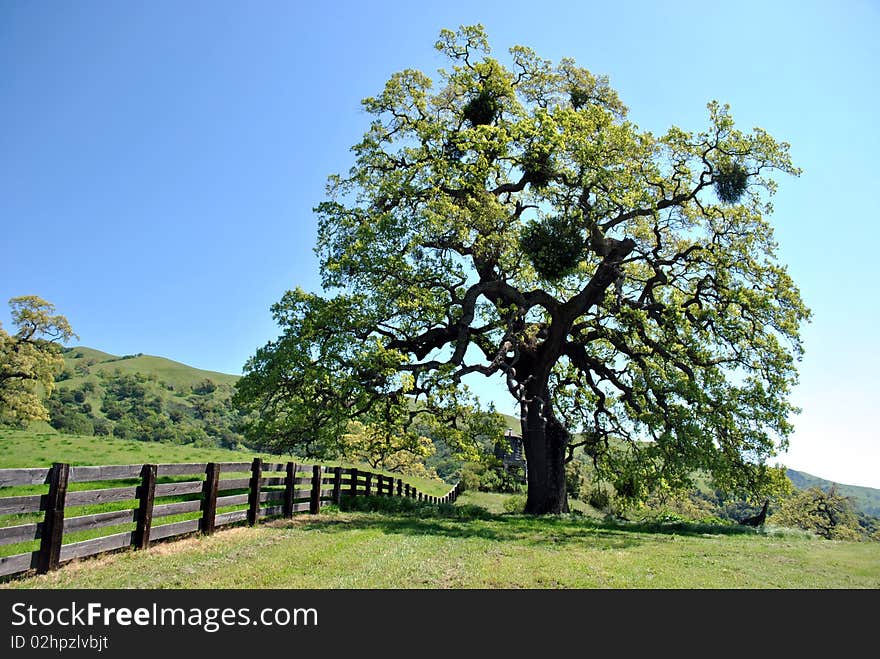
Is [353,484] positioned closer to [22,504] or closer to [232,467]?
[232,467]

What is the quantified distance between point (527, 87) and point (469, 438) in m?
14.2

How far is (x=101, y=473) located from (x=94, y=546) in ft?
3.35

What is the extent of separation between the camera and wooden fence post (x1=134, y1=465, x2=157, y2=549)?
30.2 feet

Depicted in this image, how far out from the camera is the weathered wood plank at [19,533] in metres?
6.86

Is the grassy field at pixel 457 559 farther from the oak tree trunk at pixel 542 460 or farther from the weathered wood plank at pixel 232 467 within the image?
the oak tree trunk at pixel 542 460

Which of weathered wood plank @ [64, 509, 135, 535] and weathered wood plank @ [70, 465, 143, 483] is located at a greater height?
weathered wood plank @ [70, 465, 143, 483]

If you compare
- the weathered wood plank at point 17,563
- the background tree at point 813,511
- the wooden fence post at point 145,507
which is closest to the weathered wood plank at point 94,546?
the wooden fence post at point 145,507

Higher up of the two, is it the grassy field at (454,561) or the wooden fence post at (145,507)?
the wooden fence post at (145,507)

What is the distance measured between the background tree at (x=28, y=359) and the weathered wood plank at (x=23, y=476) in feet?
170

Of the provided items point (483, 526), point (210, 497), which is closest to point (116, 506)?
point (210, 497)

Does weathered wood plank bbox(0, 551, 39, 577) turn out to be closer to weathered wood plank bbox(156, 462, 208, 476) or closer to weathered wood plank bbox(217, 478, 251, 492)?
weathered wood plank bbox(156, 462, 208, 476)

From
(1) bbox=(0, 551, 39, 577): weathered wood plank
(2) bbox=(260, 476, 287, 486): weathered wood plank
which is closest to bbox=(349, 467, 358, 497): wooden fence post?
(2) bbox=(260, 476, 287, 486): weathered wood plank

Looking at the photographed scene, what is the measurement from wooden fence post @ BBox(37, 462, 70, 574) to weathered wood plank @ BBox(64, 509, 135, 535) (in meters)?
0.18

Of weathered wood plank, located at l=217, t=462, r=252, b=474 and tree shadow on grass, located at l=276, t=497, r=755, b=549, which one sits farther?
tree shadow on grass, located at l=276, t=497, r=755, b=549
